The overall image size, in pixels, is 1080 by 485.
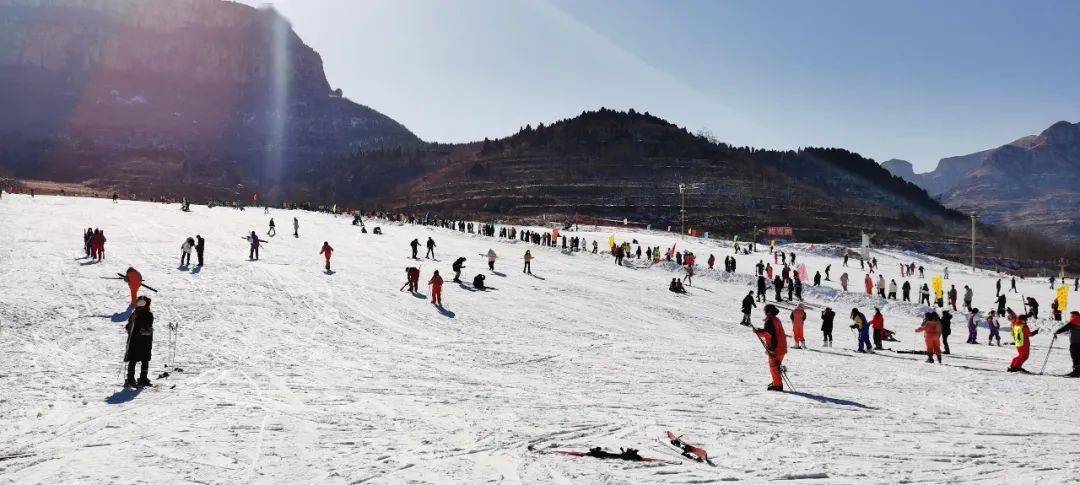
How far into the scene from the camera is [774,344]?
9.98 m

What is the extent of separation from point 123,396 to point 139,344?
891 millimetres

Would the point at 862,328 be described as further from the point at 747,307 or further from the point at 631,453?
the point at 631,453

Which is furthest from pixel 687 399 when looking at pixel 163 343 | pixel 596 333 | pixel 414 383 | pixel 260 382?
pixel 163 343

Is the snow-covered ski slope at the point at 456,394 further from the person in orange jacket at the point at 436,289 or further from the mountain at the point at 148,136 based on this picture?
the mountain at the point at 148,136

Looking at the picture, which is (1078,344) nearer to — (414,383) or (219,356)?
(414,383)

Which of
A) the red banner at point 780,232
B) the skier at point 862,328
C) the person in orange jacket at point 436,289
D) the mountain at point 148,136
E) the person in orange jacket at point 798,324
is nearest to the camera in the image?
the person in orange jacket at point 798,324

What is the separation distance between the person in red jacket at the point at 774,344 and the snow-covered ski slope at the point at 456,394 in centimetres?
44

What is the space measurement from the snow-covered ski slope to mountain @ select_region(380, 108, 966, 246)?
69.1 m

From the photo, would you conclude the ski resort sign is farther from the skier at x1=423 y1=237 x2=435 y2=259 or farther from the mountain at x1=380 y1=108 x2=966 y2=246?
the skier at x1=423 y1=237 x2=435 y2=259

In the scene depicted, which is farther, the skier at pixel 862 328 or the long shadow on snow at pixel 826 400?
the skier at pixel 862 328

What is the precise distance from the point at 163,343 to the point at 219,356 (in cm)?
171

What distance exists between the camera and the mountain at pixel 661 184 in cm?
9344

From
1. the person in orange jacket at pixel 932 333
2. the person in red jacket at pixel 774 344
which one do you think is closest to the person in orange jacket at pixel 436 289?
the person in red jacket at pixel 774 344

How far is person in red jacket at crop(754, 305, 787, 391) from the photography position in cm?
999
